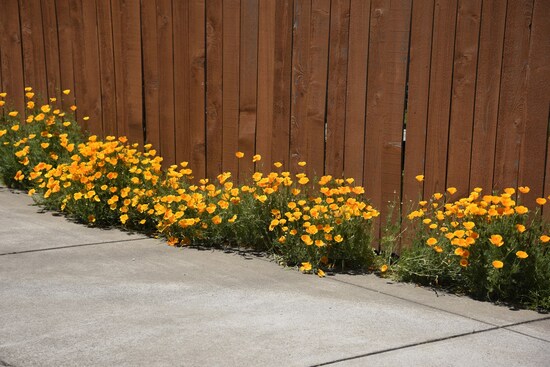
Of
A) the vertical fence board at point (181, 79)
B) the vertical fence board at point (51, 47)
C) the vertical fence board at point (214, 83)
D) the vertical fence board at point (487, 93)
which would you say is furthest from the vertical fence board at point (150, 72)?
the vertical fence board at point (487, 93)

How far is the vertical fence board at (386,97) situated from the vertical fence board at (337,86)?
0.69 ft

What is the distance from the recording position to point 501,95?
187 inches

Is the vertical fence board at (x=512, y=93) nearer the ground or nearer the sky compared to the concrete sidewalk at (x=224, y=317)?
nearer the sky

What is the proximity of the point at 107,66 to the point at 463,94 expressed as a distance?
12.2 feet

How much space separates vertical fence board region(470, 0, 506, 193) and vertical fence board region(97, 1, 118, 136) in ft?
12.3

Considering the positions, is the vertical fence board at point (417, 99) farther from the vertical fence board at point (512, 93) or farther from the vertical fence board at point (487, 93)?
the vertical fence board at point (512, 93)

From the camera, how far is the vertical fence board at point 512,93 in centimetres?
462

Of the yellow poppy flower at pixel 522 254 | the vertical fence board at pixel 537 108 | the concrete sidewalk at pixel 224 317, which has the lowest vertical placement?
the concrete sidewalk at pixel 224 317

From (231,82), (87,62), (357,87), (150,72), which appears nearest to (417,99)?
(357,87)

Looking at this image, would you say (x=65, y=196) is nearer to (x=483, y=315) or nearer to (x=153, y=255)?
(x=153, y=255)

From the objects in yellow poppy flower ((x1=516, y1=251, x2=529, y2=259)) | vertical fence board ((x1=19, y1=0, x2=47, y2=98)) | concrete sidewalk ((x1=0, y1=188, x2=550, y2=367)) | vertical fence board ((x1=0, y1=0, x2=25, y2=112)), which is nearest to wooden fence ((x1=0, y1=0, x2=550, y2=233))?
vertical fence board ((x1=19, y1=0, x2=47, y2=98))

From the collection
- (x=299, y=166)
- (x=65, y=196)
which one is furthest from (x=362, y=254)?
(x=65, y=196)

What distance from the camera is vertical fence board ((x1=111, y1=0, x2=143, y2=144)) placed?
6977 mm

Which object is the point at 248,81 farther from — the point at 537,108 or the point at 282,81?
the point at 537,108
